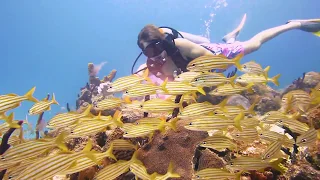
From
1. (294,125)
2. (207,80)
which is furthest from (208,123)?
(294,125)

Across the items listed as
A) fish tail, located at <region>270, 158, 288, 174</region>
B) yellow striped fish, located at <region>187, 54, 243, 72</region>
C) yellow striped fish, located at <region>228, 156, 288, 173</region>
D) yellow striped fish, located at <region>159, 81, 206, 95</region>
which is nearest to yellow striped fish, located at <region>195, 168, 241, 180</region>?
yellow striped fish, located at <region>228, 156, 288, 173</region>

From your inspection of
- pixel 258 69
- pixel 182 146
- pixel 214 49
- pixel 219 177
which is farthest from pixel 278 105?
pixel 219 177

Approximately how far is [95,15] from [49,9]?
1140 inches

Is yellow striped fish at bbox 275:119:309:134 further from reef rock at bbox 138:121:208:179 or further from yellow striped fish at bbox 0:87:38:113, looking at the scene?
yellow striped fish at bbox 0:87:38:113

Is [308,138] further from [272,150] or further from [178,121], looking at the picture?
[178,121]

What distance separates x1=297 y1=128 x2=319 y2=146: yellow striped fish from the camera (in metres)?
3.59

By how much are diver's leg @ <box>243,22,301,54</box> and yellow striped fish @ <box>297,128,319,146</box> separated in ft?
24.2

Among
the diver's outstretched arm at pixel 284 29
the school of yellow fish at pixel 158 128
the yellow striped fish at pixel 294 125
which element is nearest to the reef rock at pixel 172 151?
the school of yellow fish at pixel 158 128

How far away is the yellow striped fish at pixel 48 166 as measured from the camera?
2.57 metres

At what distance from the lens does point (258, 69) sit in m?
5.48

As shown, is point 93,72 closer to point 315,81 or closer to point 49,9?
point 315,81

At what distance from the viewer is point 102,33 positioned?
16638 cm

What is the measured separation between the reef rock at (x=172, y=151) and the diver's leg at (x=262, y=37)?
7273mm

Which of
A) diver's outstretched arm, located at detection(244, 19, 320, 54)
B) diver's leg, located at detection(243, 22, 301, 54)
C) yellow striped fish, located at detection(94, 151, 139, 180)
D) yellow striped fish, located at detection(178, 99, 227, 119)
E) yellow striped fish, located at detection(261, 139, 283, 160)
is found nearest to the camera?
yellow striped fish, located at detection(94, 151, 139, 180)
